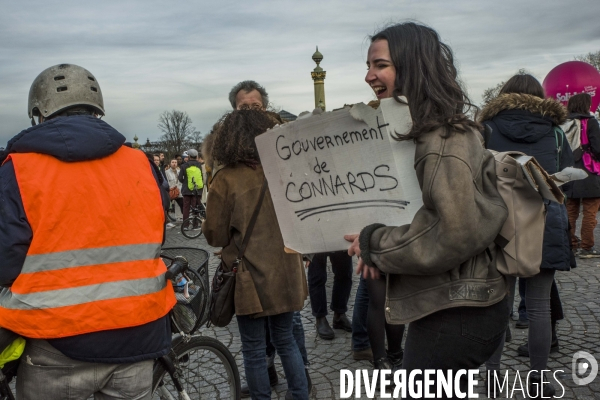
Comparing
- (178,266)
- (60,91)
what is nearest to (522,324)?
(178,266)

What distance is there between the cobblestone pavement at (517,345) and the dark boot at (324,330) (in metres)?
0.05

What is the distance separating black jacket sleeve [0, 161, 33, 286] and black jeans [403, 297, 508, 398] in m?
1.31

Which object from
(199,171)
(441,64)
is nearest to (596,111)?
(199,171)

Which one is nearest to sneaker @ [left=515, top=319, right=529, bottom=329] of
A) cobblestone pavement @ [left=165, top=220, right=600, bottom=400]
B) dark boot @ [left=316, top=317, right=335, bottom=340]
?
cobblestone pavement @ [left=165, top=220, right=600, bottom=400]

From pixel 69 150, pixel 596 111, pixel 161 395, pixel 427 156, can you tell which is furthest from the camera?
pixel 596 111

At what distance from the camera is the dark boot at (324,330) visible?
4.77 metres

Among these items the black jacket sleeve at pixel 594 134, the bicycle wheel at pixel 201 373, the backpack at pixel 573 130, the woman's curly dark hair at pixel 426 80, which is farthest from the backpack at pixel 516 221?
the black jacket sleeve at pixel 594 134

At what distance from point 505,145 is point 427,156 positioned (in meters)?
2.36

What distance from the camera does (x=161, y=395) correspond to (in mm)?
2826

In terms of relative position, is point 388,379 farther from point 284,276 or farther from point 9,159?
point 9,159

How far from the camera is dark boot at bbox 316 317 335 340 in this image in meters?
4.77

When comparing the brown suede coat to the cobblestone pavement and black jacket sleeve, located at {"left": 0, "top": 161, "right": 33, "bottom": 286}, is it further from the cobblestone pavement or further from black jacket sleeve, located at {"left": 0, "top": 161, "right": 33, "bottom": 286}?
black jacket sleeve, located at {"left": 0, "top": 161, "right": 33, "bottom": 286}

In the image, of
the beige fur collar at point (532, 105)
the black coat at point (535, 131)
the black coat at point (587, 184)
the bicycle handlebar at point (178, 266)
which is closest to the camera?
the bicycle handlebar at point (178, 266)

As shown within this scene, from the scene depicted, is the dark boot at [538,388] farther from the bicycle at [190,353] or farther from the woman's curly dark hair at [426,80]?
the woman's curly dark hair at [426,80]
